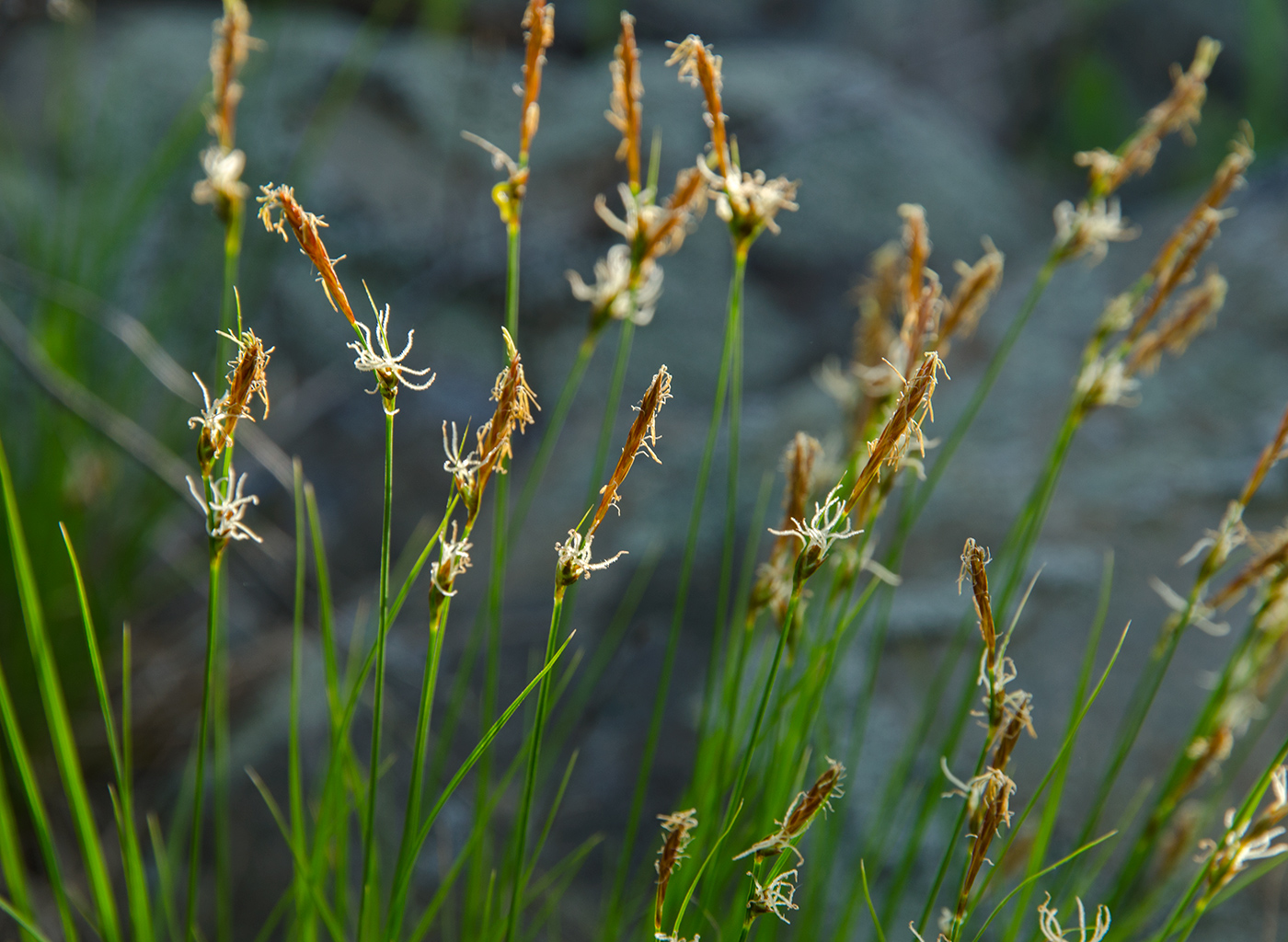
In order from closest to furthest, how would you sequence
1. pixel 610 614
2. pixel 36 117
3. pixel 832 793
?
1. pixel 832 793
2. pixel 610 614
3. pixel 36 117

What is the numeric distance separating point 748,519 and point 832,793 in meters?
0.75

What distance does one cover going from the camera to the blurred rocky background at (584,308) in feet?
3.02

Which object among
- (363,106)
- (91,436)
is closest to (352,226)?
(363,106)

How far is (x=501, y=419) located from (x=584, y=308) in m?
1.42

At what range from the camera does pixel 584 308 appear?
1.68m

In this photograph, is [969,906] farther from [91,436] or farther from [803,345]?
[803,345]

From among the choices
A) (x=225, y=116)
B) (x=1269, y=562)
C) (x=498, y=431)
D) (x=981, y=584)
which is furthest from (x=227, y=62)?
(x=1269, y=562)

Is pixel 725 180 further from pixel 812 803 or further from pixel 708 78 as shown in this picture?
pixel 812 803

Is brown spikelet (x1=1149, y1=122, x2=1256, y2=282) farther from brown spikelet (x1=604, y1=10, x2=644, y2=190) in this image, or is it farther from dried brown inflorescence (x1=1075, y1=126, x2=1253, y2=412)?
brown spikelet (x1=604, y1=10, x2=644, y2=190)

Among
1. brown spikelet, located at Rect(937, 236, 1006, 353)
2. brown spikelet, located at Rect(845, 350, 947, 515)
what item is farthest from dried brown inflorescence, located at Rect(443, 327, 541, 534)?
brown spikelet, located at Rect(937, 236, 1006, 353)

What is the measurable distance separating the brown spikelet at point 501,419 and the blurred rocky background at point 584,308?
1.46 ft

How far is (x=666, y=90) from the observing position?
1.92 metres

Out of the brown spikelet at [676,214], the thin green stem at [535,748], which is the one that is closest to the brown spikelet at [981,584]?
the thin green stem at [535,748]

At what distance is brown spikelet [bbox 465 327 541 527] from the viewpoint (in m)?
0.29
